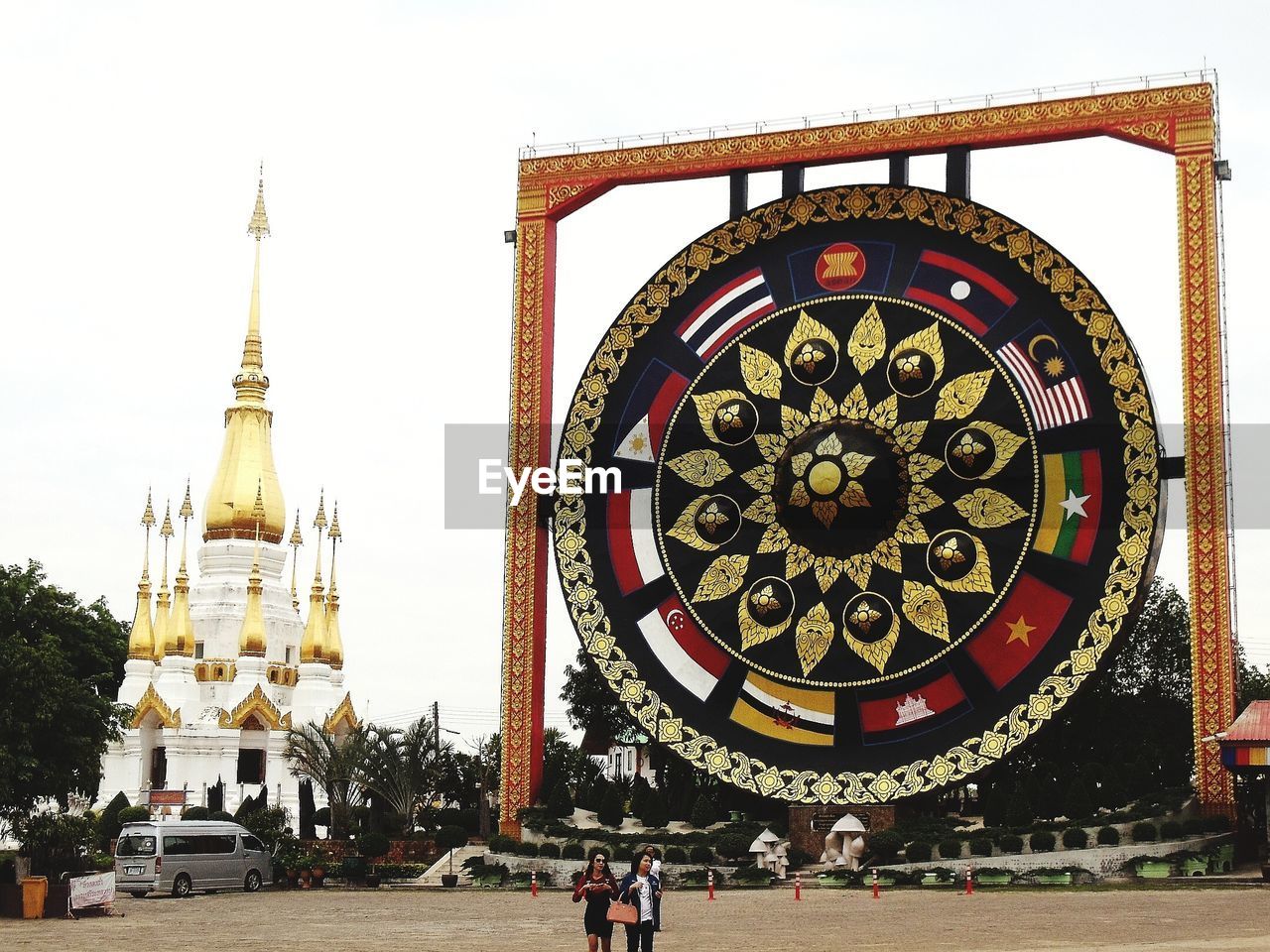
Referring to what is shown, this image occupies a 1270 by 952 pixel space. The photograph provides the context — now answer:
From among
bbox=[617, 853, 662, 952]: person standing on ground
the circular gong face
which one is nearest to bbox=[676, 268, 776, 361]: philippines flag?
the circular gong face

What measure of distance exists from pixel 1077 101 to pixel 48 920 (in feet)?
96.5

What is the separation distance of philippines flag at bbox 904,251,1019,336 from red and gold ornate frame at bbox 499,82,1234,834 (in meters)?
3.28

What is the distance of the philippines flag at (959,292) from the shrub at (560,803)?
15077 mm

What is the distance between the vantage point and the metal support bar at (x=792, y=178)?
46.6 metres

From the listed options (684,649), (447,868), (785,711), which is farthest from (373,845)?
(785,711)

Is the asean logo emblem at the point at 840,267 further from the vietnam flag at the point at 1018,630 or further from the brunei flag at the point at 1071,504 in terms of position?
the vietnam flag at the point at 1018,630

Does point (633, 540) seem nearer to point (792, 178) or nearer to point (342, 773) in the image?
point (792, 178)

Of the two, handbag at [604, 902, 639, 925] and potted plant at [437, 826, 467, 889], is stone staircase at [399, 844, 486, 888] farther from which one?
handbag at [604, 902, 639, 925]

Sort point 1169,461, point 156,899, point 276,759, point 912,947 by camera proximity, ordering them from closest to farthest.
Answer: point 912,947
point 156,899
point 1169,461
point 276,759

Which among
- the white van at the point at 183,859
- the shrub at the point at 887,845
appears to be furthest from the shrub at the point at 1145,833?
the white van at the point at 183,859

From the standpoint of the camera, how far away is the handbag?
66.8ft

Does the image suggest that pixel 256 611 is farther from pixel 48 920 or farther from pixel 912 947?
pixel 912 947

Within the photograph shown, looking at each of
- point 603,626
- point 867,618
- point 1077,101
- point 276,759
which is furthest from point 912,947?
point 276,759

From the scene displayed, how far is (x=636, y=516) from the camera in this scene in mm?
46625
